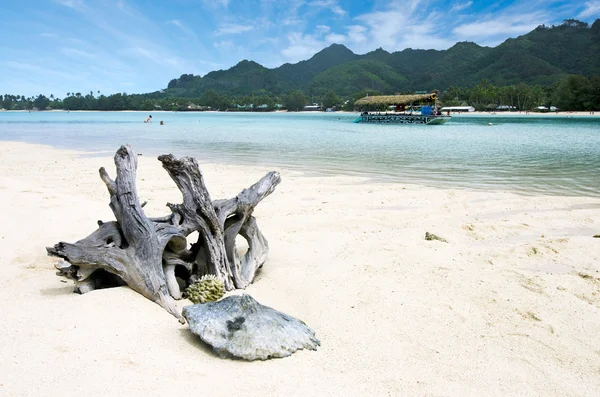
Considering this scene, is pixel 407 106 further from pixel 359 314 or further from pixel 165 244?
pixel 165 244

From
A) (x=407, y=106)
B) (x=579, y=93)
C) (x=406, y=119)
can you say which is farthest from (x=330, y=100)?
(x=406, y=119)

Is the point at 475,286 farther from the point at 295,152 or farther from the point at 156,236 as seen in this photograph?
the point at 295,152

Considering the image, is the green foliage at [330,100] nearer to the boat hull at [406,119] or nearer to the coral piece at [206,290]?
the boat hull at [406,119]

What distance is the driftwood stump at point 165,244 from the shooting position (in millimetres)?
4180

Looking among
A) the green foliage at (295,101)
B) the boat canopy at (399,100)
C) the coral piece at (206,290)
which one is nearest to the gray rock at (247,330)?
the coral piece at (206,290)

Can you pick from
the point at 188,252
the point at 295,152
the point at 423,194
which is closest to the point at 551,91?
the point at 295,152

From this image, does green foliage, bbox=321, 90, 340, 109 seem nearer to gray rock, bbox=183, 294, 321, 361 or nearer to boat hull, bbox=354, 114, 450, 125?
boat hull, bbox=354, 114, 450, 125

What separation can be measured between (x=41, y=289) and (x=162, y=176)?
905 centimetres

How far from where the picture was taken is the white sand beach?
120 inches

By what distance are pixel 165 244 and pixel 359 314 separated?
2141 mm

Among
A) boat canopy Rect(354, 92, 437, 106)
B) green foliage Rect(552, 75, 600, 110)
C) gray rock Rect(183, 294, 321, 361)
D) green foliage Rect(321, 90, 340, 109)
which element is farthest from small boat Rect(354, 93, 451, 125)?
green foliage Rect(321, 90, 340, 109)

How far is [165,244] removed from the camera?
14.3 ft

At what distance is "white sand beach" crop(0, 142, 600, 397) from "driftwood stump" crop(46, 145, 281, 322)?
0.21 m

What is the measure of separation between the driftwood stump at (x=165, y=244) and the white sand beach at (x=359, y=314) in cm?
21
